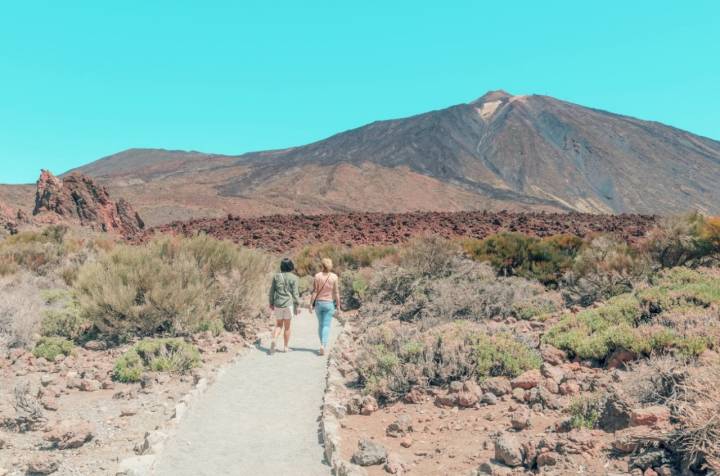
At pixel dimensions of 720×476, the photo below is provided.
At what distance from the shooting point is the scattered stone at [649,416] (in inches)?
155

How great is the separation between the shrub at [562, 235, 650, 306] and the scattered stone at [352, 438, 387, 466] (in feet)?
20.0

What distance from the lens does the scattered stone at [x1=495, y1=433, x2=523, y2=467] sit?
13.2 feet

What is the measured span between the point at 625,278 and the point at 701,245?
1.65 metres

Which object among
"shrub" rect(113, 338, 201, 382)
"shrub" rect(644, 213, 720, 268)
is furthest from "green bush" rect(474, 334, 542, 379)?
"shrub" rect(644, 213, 720, 268)

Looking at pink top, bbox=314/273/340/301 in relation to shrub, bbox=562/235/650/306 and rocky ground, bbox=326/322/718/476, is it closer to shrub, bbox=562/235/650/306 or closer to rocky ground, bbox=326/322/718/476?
rocky ground, bbox=326/322/718/476

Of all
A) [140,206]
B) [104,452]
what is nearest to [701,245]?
[104,452]

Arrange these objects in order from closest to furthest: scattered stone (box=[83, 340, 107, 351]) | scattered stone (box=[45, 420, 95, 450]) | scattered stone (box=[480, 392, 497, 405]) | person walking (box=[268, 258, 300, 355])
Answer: scattered stone (box=[45, 420, 95, 450]) → scattered stone (box=[480, 392, 497, 405]) → scattered stone (box=[83, 340, 107, 351]) → person walking (box=[268, 258, 300, 355])

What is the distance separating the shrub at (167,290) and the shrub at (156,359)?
0.88 meters

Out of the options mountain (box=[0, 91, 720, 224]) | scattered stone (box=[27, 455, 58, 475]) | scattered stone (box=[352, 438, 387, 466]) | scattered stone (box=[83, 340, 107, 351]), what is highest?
mountain (box=[0, 91, 720, 224])

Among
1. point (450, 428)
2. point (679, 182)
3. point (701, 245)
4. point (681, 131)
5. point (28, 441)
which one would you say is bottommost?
point (28, 441)

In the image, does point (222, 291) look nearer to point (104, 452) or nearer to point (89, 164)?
point (104, 452)

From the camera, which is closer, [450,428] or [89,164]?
[450,428]

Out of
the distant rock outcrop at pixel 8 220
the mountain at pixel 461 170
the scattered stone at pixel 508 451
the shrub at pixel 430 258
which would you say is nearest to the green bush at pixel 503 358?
the scattered stone at pixel 508 451

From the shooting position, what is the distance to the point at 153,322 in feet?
27.8
